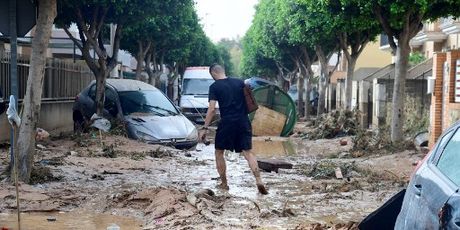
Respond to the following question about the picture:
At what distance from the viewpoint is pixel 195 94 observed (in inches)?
1195

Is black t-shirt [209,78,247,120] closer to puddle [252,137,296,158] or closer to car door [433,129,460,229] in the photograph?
car door [433,129,460,229]

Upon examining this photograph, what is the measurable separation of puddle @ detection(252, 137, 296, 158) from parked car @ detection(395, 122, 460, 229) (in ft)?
38.3

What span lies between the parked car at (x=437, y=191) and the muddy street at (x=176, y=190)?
2446 mm

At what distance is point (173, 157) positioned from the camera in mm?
14297

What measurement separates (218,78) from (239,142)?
0.97m

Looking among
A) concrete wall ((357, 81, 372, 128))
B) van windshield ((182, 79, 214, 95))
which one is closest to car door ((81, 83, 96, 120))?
concrete wall ((357, 81, 372, 128))

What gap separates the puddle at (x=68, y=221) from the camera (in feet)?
24.1

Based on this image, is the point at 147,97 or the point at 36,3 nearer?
the point at 36,3

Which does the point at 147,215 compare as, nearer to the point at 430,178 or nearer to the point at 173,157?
the point at 430,178

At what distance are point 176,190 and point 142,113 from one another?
27.2 feet

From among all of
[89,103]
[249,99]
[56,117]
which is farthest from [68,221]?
[56,117]

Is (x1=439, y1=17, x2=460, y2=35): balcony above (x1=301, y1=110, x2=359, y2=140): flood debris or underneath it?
above

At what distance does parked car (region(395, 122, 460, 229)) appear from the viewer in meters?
3.71

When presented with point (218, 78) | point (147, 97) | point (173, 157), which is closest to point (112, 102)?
point (147, 97)
